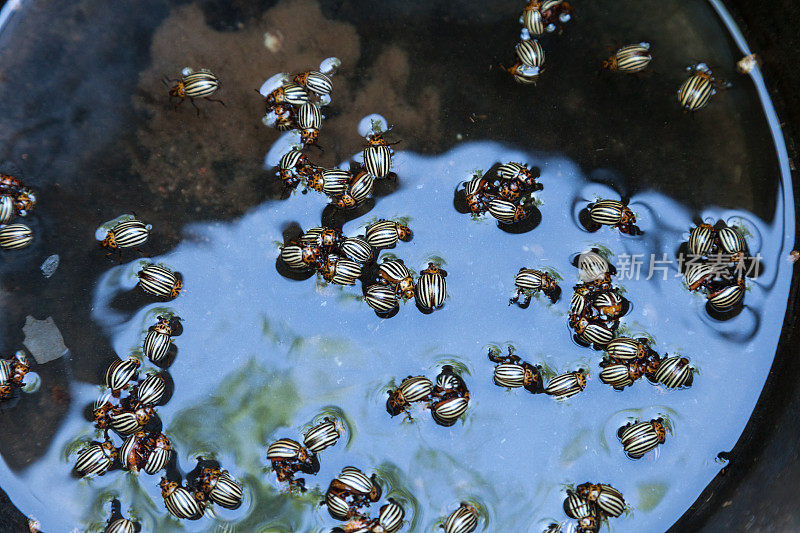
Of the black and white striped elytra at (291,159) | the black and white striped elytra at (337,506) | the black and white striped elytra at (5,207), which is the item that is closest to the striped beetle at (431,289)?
the black and white striped elytra at (291,159)

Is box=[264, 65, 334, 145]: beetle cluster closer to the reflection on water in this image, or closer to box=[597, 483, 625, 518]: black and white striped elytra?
the reflection on water

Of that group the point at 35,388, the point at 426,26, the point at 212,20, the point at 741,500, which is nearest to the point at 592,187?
the point at 426,26

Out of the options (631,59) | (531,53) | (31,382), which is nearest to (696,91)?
(631,59)

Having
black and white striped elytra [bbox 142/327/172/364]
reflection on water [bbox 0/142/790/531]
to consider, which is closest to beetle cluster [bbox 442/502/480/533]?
reflection on water [bbox 0/142/790/531]

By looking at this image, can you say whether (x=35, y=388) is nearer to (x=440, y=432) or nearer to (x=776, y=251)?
(x=440, y=432)

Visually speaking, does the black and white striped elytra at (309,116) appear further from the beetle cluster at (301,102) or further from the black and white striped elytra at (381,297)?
the black and white striped elytra at (381,297)

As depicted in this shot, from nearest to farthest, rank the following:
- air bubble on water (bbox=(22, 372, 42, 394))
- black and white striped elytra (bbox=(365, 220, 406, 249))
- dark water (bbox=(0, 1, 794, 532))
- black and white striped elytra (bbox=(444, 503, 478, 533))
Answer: black and white striped elytra (bbox=(444, 503, 478, 533))
black and white striped elytra (bbox=(365, 220, 406, 249))
dark water (bbox=(0, 1, 794, 532))
air bubble on water (bbox=(22, 372, 42, 394))
